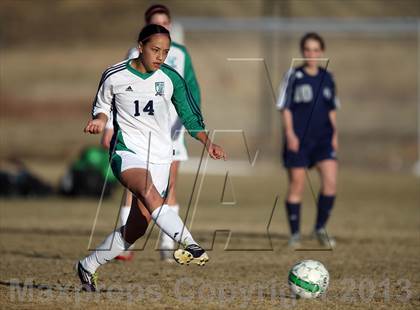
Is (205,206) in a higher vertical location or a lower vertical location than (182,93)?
lower

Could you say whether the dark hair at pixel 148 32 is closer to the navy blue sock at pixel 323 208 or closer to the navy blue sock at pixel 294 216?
the navy blue sock at pixel 294 216

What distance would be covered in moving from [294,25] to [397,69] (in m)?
10.8

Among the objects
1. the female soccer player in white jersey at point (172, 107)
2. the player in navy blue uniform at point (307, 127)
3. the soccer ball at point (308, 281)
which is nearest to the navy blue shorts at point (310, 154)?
the player in navy blue uniform at point (307, 127)

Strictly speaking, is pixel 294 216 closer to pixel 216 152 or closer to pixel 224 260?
pixel 224 260

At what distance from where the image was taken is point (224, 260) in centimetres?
1075

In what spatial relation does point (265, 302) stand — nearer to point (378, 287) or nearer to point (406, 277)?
point (378, 287)

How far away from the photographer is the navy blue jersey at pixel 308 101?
1177cm

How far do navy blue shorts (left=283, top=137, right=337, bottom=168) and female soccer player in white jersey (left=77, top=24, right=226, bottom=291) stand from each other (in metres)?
3.91

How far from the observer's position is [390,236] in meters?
13.1

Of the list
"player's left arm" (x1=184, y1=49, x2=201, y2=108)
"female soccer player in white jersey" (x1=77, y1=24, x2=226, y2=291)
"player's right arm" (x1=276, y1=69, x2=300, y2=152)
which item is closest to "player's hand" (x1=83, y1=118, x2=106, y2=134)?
"female soccer player in white jersey" (x1=77, y1=24, x2=226, y2=291)

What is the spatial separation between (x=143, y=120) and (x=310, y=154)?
444cm

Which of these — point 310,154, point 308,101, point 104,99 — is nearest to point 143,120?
point 104,99

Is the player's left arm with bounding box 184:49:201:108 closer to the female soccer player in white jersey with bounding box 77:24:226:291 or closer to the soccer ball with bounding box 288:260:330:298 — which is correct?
the female soccer player in white jersey with bounding box 77:24:226:291

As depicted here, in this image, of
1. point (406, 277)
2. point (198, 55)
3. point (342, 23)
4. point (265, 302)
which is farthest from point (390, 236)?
point (198, 55)
